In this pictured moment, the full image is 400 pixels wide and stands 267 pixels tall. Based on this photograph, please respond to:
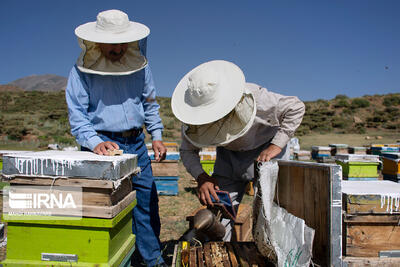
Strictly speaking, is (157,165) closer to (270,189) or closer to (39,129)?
(270,189)

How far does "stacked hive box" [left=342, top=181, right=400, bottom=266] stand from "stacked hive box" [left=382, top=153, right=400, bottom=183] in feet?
15.3

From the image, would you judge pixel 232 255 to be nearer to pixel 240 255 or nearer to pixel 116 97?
pixel 240 255

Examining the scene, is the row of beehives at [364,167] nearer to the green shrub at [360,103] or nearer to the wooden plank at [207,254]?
the wooden plank at [207,254]

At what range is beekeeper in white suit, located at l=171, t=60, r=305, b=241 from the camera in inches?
75.4

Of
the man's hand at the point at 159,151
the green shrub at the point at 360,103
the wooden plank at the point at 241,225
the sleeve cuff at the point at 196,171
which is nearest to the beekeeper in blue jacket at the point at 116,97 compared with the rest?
the man's hand at the point at 159,151

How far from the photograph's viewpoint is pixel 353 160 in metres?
6.05

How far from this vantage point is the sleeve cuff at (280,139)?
2353mm

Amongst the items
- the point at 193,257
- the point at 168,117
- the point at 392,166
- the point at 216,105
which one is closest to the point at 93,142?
the point at 216,105

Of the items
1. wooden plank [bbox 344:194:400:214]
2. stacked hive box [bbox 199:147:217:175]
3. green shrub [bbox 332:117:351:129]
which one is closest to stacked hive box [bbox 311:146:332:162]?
stacked hive box [bbox 199:147:217:175]

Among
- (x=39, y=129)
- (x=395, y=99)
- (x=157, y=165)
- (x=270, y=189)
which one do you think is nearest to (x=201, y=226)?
(x=270, y=189)

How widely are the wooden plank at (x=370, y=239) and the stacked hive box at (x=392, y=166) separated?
465cm

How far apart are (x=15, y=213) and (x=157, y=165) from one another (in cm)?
404

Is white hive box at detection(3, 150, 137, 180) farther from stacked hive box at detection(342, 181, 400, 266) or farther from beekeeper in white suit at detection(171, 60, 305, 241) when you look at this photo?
stacked hive box at detection(342, 181, 400, 266)

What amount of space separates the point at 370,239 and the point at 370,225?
0.08m
